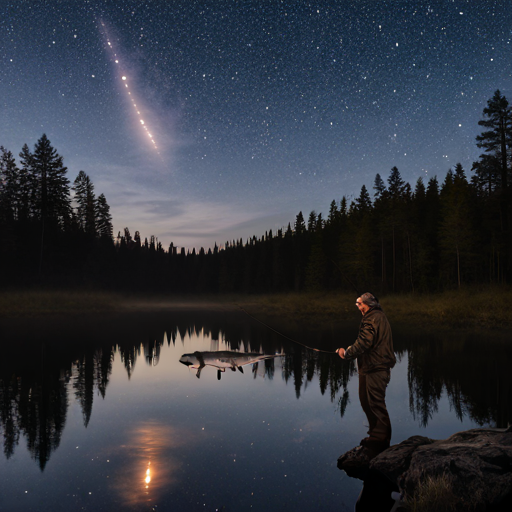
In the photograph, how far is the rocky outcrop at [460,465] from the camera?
13.6 feet

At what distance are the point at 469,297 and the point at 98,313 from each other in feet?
101

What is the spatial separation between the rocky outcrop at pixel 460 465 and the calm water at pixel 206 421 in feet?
1.96

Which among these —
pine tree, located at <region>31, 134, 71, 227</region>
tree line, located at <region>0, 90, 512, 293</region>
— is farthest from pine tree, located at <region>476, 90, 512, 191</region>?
pine tree, located at <region>31, 134, 71, 227</region>

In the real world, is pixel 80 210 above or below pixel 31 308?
above

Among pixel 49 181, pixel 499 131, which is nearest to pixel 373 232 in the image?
pixel 499 131

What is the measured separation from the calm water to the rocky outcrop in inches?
23.5

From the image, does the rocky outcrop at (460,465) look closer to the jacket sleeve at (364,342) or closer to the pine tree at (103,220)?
the jacket sleeve at (364,342)

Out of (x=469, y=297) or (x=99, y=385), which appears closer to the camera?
(x=99, y=385)

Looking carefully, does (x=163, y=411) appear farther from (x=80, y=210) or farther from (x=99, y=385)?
(x=80, y=210)

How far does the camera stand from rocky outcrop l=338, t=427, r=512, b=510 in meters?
4.15

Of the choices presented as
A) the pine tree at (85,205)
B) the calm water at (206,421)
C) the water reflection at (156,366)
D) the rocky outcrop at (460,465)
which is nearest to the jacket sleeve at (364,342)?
the rocky outcrop at (460,465)

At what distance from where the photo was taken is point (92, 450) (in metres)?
6.28

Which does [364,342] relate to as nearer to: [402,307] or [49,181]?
[402,307]

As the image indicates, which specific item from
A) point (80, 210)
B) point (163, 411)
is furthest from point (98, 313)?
point (80, 210)
